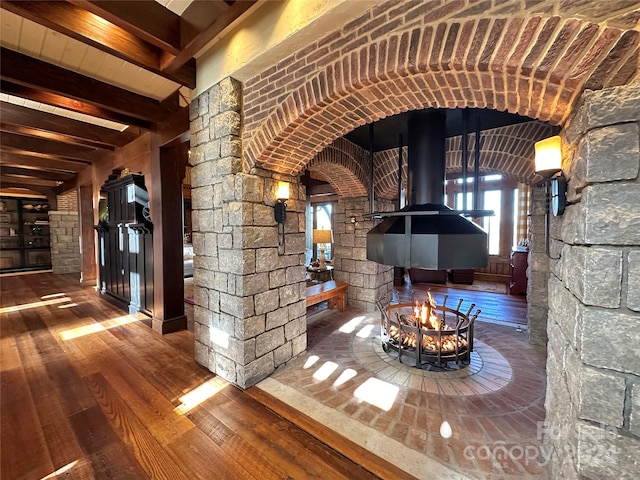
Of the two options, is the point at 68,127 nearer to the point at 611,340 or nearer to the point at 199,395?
the point at 199,395

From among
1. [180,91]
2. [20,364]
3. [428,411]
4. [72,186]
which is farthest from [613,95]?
[72,186]

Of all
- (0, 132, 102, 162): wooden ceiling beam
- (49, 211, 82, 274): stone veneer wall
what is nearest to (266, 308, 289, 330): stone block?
(0, 132, 102, 162): wooden ceiling beam

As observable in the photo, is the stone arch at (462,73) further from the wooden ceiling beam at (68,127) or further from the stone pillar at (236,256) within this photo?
the wooden ceiling beam at (68,127)

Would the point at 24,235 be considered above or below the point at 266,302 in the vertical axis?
above

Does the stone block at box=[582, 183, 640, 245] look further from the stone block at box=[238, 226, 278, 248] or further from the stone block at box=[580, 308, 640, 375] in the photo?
the stone block at box=[238, 226, 278, 248]

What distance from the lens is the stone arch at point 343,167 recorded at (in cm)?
365

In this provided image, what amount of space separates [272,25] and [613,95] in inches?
80.4

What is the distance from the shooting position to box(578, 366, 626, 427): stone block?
99cm

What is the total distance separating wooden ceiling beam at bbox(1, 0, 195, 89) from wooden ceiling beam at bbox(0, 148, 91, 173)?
4.39 m

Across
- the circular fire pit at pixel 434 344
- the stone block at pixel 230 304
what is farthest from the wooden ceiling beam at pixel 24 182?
the circular fire pit at pixel 434 344

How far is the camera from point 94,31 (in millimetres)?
1995

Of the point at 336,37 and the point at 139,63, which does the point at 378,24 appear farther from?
the point at 139,63

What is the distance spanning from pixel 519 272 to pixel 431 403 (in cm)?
492

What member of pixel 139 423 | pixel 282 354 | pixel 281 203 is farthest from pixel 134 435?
pixel 281 203
